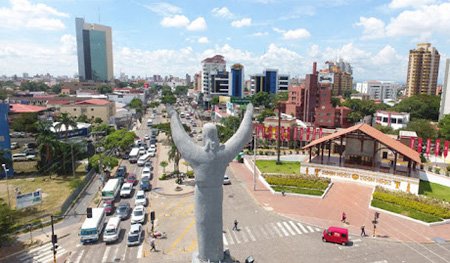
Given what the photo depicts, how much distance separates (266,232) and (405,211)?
1461 cm

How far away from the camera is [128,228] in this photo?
26906 millimetres

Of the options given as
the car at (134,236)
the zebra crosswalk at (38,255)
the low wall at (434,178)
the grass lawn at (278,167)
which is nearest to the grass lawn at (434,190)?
the low wall at (434,178)

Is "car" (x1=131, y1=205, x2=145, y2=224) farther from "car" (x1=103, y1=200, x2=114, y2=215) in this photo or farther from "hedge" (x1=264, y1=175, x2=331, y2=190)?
"hedge" (x1=264, y1=175, x2=331, y2=190)

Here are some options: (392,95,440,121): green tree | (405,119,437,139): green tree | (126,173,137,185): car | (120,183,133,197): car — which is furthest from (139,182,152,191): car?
(392,95,440,121): green tree

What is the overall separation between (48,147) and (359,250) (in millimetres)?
39441

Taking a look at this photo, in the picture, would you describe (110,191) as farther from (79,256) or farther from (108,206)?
(79,256)

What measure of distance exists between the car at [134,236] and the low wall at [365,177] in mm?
25150

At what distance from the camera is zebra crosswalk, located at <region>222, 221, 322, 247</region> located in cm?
2486

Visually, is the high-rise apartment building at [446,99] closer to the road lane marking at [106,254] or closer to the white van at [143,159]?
the white van at [143,159]

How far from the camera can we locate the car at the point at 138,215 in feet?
90.3

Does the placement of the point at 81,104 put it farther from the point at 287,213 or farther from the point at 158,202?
the point at 287,213

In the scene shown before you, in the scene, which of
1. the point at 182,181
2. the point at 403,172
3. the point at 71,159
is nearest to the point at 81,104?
the point at 71,159

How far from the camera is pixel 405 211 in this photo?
29875 millimetres

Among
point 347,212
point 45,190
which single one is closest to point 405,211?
point 347,212
